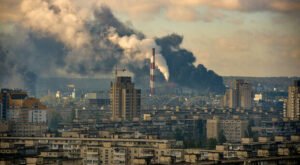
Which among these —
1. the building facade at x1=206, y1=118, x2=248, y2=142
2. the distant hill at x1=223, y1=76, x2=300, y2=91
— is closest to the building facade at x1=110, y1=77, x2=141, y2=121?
the building facade at x1=206, y1=118, x2=248, y2=142

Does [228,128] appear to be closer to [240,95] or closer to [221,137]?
[221,137]

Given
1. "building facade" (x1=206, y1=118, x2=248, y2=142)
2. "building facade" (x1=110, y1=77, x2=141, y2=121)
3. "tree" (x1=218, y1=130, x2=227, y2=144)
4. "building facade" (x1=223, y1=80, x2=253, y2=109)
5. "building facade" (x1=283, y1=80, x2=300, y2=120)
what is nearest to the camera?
"tree" (x1=218, y1=130, x2=227, y2=144)

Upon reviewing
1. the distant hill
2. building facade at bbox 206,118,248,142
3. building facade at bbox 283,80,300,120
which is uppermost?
the distant hill

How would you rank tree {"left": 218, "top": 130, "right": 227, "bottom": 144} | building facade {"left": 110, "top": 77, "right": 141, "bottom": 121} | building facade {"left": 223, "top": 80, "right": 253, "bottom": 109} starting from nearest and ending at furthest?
tree {"left": 218, "top": 130, "right": 227, "bottom": 144} < building facade {"left": 110, "top": 77, "right": 141, "bottom": 121} < building facade {"left": 223, "top": 80, "right": 253, "bottom": 109}

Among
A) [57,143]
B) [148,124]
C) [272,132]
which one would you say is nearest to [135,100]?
[148,124]

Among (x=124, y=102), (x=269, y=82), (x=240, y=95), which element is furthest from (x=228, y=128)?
(x=269, y=82)

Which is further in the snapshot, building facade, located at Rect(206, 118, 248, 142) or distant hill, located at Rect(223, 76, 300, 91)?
distant hill, located at Rect(223, 76, 300, 91)

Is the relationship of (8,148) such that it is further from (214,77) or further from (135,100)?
(214,77)

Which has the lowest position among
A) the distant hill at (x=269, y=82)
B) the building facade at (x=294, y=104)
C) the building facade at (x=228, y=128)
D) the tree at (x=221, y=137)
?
the tree at (x=221, y=137)

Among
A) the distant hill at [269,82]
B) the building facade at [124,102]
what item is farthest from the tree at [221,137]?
the distant hill at [269,82]

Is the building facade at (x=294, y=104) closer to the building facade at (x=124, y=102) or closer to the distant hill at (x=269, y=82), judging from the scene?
the building facade at (x=124, y=102)

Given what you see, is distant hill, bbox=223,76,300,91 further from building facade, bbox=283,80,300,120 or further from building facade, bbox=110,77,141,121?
building facade, bbox=110,77,141,121
